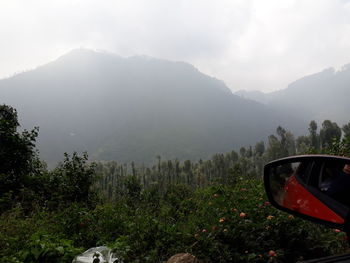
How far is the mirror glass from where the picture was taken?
1.27 meters

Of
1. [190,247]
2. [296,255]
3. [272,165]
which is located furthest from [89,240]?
[272,165]

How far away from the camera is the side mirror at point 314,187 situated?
127 cm

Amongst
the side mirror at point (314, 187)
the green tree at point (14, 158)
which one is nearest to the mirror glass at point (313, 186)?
the side mirror at point (314, 187)

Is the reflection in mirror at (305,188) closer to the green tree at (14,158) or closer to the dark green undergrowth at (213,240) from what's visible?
the dark green undergrowth at (213,240)

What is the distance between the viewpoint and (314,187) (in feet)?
4.92

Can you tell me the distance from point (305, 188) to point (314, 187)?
111 millimetres

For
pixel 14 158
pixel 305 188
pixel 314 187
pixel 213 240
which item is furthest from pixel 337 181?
pixel 14 158

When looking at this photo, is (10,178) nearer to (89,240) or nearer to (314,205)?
(89,240)

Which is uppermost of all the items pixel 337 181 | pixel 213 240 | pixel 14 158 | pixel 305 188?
pixel 337 181

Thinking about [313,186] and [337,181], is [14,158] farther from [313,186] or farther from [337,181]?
[337,181]

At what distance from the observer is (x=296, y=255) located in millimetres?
3877

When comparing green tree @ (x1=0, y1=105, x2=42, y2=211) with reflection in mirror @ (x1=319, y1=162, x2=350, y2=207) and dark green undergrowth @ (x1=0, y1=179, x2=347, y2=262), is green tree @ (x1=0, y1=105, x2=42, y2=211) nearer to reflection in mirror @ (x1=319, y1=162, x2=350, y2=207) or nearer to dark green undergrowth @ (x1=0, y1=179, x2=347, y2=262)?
dark green undergrowth @ (x1=0, y1=179, x2=347, y2=262)

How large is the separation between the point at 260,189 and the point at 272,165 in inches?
179

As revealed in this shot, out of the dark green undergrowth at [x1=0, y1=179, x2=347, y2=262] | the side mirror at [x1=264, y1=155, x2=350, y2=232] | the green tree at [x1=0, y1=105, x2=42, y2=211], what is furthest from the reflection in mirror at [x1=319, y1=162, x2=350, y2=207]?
the green tree at [x1=0, y1=105, x2=42, y2=211]
